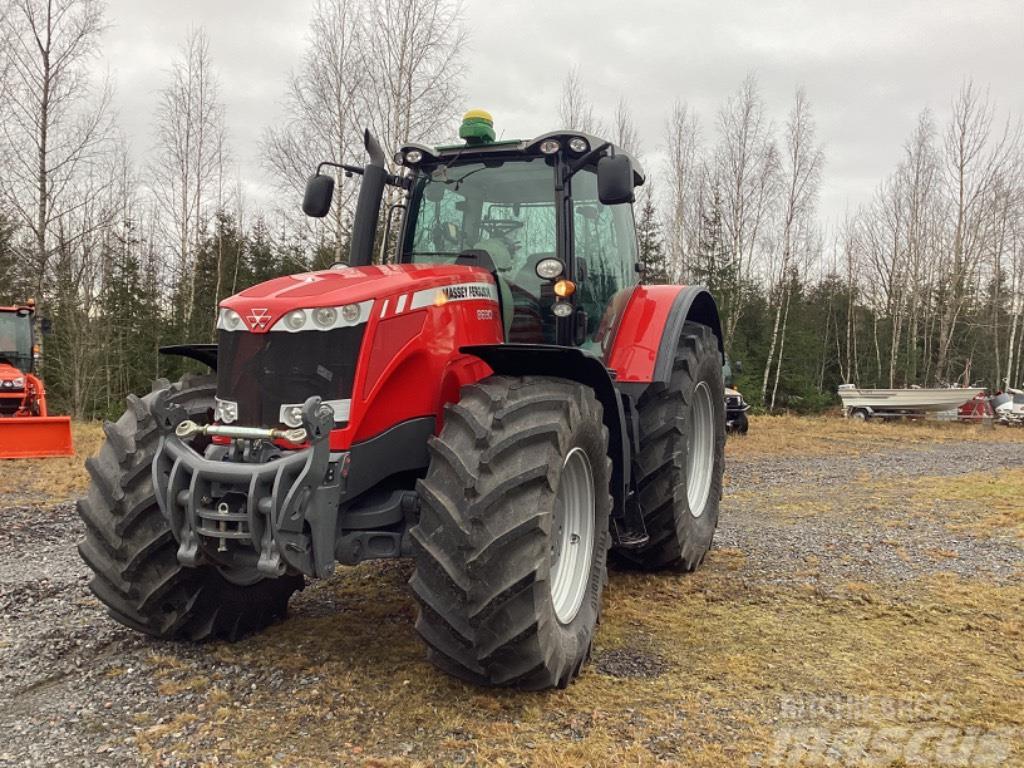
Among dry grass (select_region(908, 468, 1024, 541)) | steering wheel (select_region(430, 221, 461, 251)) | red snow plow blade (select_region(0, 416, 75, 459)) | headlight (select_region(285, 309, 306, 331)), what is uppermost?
steering wheel (select_region(430, 221, 461, 251))

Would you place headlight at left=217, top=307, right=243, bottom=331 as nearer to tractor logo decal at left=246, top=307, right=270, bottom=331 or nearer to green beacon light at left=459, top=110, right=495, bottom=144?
tractor logo decal at left=246, top=307, right=270, bottom=331

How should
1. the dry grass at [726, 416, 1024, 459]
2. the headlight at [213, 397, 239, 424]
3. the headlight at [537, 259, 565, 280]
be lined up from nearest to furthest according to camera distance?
the headlight at [213, 397, 239, 424]
the headlight at [537, 259, 565, 280]
the dry grass at [726, 416, 1024, 459]

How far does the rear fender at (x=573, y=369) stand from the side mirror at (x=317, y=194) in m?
1.48

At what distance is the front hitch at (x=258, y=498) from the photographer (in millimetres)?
2707

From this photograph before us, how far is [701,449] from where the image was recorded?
5535mm

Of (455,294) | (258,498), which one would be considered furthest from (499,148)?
(258,498)

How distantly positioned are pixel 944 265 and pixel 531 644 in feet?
106

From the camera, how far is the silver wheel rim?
5.32m

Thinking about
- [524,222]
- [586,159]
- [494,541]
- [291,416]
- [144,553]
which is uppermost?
[586,159]

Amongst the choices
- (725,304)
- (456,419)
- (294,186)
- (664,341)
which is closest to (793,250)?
(725,304)

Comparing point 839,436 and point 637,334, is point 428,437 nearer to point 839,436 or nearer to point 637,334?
point 637,334

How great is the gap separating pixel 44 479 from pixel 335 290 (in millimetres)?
7201

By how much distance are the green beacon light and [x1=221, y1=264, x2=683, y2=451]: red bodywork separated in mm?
856

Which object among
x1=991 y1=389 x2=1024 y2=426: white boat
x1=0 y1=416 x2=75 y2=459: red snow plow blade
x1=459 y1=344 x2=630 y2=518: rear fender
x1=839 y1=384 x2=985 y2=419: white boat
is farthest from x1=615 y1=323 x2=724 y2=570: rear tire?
x1=991 y1=389 x2=1024 y2=426: white boat
